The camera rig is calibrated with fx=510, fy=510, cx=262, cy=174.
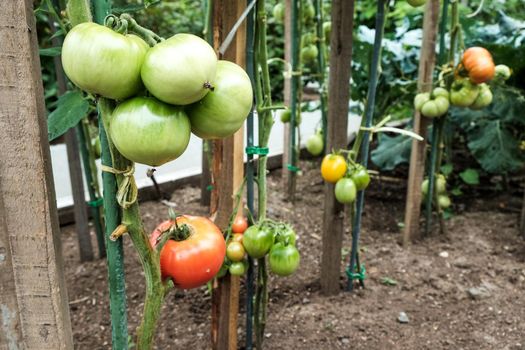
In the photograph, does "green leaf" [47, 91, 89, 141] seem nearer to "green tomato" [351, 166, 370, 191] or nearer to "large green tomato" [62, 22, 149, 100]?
"large green tomato" [62, 22, 149, 100]

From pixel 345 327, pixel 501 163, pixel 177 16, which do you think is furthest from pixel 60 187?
→ pixel 177 16

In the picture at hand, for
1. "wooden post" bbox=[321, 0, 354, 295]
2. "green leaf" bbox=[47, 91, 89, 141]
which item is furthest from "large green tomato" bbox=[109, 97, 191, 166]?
"wooden post" bbox=[321, 0, 354, 295]

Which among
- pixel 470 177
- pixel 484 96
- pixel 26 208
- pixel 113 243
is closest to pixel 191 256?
pixel 113 243

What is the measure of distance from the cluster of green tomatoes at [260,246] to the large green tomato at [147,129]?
2.29 feet

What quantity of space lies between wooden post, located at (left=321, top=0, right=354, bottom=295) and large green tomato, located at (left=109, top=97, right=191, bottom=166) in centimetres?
120

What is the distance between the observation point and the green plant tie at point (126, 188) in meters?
0.71

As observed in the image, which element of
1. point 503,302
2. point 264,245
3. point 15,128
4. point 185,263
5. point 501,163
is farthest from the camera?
point 501,163

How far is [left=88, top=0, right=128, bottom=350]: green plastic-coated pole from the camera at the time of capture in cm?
73

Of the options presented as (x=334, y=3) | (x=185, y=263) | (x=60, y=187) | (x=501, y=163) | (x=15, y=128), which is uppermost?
(x=334, y=3)

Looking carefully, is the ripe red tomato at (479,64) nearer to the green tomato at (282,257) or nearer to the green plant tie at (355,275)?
the green plant tie at (355,275)

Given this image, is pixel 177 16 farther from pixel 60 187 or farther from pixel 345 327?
pixel 345 327

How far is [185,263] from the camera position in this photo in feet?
2.88

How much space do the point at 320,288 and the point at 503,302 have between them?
73 cm

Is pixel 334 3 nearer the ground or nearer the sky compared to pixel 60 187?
nearer the sky
